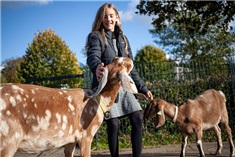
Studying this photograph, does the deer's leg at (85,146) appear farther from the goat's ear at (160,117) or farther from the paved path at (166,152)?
the paved path at (166,152)

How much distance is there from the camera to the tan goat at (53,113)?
8.44 feet

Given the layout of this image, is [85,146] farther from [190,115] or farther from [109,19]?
[190,115]

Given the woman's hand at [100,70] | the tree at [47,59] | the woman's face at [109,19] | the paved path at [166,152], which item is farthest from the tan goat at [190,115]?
the tree at [47,59]

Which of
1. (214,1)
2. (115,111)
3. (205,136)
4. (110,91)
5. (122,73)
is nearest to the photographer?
(122,73)

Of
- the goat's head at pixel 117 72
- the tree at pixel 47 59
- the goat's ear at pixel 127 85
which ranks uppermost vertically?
the tree at pixel 47 59

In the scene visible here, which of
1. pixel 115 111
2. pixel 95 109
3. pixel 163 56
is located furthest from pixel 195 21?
pixel 163 56

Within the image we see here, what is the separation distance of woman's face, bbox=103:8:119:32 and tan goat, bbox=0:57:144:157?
83 cm

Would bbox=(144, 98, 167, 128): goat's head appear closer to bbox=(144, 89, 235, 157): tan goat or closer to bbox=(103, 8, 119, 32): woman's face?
bbox=(144, 89, 235, 157): tan goat

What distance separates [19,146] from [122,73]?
3.99ft

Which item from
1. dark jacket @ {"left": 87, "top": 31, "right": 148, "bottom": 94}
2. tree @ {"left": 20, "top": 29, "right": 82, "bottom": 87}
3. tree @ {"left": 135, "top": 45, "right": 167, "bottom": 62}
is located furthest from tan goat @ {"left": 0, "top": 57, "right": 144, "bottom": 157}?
tree @ {"left": 135, "top": 45, "right": 167, "bottom": 62}

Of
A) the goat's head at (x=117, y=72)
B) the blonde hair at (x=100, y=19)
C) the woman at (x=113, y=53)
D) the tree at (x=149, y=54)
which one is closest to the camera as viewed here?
the goat's head at (x=117, y=72)

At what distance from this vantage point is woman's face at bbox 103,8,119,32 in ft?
12.5

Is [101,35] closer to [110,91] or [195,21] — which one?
[110,91]

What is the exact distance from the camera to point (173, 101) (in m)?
7.55
